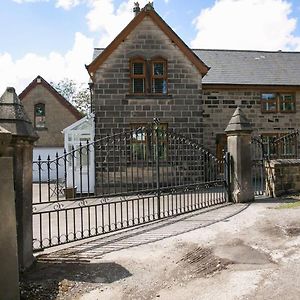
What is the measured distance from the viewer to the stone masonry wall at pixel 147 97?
15.5 metres

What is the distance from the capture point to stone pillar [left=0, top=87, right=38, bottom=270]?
495 centimetres

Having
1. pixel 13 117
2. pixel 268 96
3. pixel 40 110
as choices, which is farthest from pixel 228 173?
pixel 40 110

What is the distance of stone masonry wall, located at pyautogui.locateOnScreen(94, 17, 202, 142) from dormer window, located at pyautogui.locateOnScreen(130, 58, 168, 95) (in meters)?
0.24

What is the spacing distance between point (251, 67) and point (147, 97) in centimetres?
824

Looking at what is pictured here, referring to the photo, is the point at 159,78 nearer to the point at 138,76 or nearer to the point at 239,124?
the point at 138,76

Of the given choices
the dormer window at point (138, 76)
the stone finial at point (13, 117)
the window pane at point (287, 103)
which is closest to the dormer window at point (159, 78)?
the dormer window at point (138, 76)

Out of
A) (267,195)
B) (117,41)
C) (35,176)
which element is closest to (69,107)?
(35,176)

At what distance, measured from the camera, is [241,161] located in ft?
34.9

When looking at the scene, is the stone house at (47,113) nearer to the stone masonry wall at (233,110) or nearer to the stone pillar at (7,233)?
the stone masonry wall at (233,110)

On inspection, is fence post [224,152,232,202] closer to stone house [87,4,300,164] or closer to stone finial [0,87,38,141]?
stone house [87,4,300,164]

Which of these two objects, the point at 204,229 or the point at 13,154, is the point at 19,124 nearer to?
the point at 13,154

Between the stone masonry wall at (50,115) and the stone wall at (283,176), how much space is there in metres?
20.4

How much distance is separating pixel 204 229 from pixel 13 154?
174 inches

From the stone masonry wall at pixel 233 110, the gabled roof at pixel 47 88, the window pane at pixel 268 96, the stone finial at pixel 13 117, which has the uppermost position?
the gabled roof at pixel 47 88
